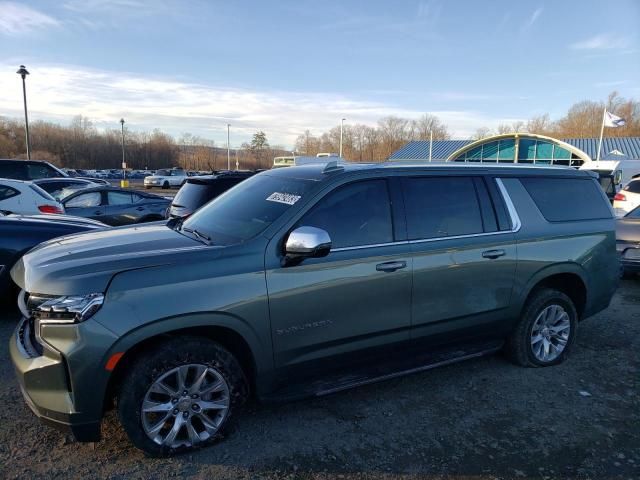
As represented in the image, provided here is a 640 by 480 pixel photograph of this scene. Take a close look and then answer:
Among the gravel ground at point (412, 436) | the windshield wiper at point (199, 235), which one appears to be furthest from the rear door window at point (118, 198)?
the windshield wiper at point (199, 235)

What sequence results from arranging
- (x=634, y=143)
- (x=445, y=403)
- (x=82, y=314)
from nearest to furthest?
(x=82, y=314) < (x=445, y=403) < (x=634, y=143)

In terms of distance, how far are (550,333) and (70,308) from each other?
13.6 feet

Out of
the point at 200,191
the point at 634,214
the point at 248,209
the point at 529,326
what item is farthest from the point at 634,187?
the point at 248,209

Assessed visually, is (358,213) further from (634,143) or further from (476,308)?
(634,143)

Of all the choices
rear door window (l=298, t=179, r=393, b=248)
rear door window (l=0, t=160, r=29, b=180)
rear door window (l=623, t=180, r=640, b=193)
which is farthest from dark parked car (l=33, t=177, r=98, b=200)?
rear door window (l=623, t=180, r=640, b=193)

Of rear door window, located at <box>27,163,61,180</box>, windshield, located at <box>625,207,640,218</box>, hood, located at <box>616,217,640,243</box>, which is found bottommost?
hood, located at <box>616,217,640,243</box>

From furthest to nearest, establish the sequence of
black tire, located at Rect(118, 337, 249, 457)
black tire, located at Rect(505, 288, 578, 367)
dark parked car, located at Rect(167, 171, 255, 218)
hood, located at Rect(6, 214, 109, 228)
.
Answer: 1. dark parked car, located at Rect(167, 171, 255, 218)
2. hood, located at Rect(6, 214, 109, 228)
3. black tire, located at Rect(505, 288, 578, 367)
4. black tire, located at Rect(118, 337, 249, 457)

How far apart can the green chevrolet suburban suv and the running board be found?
11 millimetres

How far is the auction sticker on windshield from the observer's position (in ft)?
10.8

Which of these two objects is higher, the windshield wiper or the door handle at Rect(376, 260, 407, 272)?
the windshield wiper

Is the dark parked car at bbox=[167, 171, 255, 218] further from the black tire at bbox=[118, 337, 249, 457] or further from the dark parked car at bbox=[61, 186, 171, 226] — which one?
the black tire at bbox=[118, 337, 249, 457]

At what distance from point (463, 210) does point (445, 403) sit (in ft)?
5.22

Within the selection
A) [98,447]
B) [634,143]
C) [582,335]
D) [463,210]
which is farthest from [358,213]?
[634,143]

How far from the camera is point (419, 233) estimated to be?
11.6 ft
